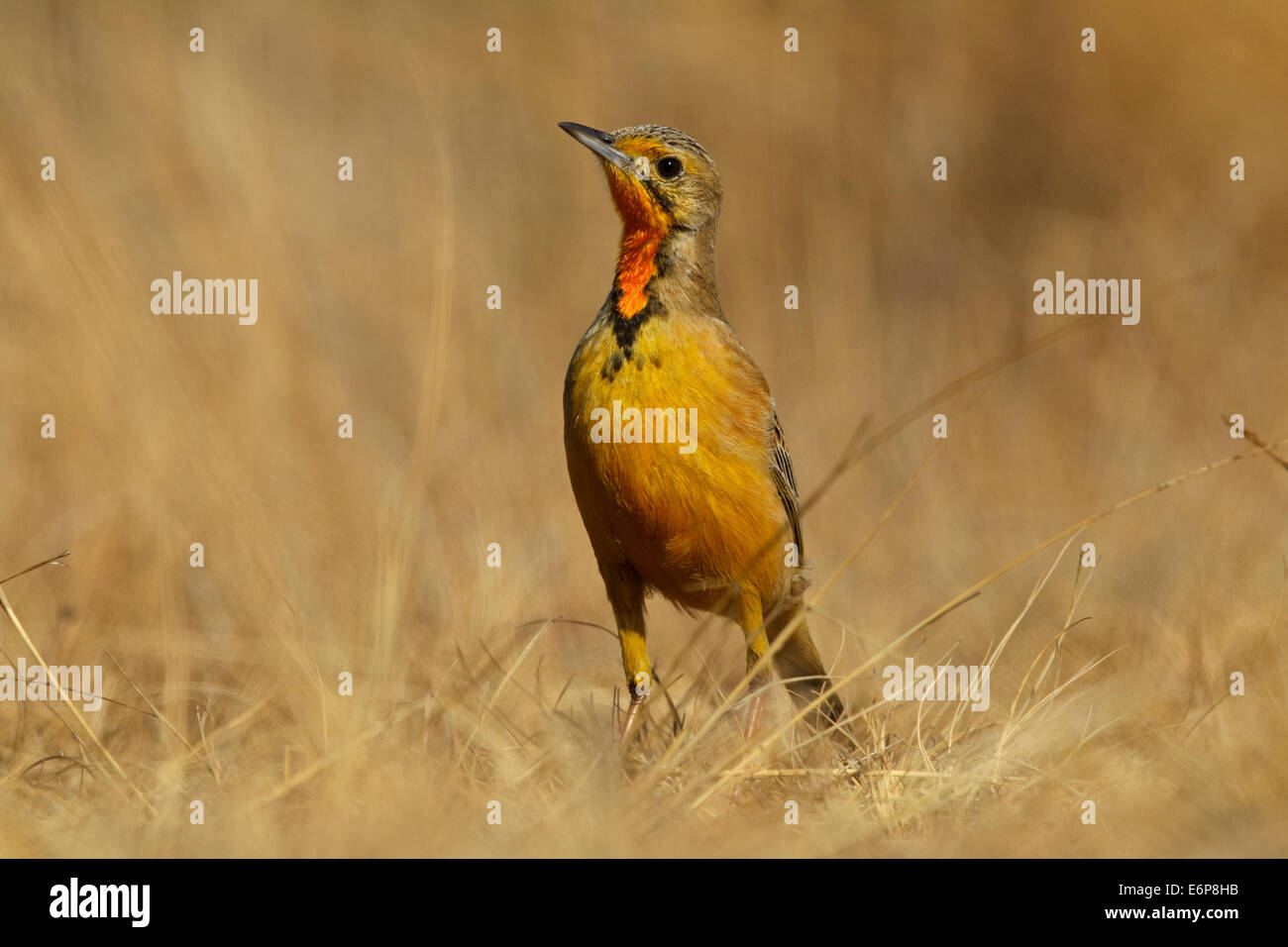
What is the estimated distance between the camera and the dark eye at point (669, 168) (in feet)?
16.8

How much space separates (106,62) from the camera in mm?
9422

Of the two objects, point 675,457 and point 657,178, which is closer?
point 675,457

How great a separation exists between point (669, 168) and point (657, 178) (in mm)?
58

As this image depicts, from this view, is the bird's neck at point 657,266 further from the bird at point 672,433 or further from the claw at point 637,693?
the claw at point 637,693

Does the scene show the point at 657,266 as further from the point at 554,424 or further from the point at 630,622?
the point at 554,424

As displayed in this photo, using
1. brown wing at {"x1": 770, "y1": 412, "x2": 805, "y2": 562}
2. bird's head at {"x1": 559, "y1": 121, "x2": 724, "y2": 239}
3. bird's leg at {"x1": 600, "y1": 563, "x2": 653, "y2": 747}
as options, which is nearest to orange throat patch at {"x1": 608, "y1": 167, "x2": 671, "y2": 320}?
bird's head at {"x1": 559, "y1": 121, "x2": 724, "y2": 239}

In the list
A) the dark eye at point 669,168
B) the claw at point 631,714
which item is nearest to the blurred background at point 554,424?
the claw at point 631,714

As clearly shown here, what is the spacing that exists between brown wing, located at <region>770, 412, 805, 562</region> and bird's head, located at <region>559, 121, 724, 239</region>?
0.83 meters

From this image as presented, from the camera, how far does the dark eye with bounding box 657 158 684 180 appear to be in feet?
16.8

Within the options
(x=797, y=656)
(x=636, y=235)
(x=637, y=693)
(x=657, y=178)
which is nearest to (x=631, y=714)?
(x=637, y=693)

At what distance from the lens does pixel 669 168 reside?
16.8 feet

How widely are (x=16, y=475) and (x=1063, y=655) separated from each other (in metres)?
5.47

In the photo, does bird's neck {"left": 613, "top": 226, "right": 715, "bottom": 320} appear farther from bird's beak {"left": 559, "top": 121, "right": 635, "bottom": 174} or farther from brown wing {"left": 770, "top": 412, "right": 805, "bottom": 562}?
brown wing {"left": 770, "top": 412, "right": 805, "bottom": 562}

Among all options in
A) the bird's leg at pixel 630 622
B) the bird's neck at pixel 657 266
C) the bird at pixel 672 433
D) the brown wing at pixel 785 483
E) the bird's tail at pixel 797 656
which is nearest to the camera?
the bird at pixel 672 433
